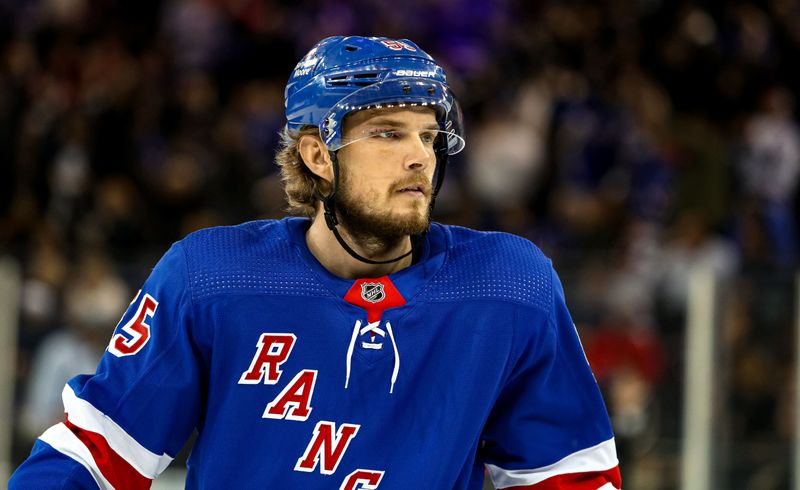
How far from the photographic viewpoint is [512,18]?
8367mm

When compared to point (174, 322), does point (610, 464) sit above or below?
below

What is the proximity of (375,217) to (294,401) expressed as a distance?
0.33 m

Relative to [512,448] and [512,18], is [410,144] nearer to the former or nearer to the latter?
[512,448]

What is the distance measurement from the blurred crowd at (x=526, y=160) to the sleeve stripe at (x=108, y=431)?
2.99 metres

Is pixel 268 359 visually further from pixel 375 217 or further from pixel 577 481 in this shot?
pixel 577 481

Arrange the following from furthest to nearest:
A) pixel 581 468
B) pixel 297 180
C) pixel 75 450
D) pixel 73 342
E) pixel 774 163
Result: 1. pixel 774 163
2. pixel 73 342
3. pixel 297 180
4. pixel 581 468
5. pixel 75 450

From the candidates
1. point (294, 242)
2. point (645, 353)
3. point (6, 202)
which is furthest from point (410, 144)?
point (6, 202)

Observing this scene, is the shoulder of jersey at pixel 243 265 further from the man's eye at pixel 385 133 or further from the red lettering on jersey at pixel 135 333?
the man's eye at pixel 385 133

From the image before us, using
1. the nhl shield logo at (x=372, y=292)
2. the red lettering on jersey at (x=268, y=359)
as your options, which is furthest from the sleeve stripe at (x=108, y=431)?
the nhl shield logo at (x=372, y=292)

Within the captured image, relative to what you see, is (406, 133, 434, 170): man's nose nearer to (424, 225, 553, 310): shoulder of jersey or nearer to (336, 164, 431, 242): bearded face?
(336, 164, 431, 242): bearded face

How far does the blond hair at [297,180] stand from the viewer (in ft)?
7.85

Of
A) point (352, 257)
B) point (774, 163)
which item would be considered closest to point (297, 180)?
point (352, 257)

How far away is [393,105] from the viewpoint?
222cm

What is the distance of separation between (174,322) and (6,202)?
5.38 meters
